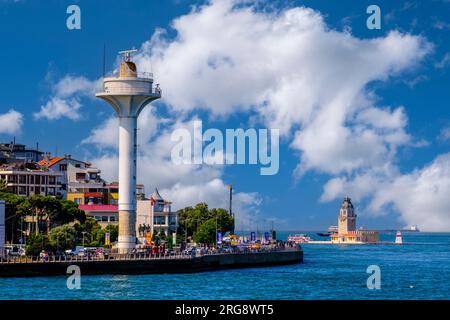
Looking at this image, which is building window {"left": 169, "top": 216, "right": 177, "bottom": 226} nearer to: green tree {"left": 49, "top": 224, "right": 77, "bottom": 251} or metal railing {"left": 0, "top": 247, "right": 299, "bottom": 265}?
metal railing {"left": 0, "top": 247, "right": 299, "bottom": 265}

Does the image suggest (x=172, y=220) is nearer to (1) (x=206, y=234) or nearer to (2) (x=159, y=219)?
(2) (x=159, y=219)

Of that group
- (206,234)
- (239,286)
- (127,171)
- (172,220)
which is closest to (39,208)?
(127,171)

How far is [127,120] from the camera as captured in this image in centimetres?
11669

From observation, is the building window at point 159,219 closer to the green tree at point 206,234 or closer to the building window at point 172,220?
the building window at point 172,220

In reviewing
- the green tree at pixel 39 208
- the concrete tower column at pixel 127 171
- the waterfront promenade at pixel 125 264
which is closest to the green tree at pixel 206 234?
the waterfront promenade at pixel 125 264

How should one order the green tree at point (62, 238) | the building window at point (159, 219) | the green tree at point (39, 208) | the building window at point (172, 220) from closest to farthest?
the green tree at point (62, 238) < the green tree at point (39, 208) < the building window at point (159, 219) < the building window at point (172, 220)

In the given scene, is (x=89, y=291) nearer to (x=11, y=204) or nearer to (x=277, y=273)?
(x=277, y=273)

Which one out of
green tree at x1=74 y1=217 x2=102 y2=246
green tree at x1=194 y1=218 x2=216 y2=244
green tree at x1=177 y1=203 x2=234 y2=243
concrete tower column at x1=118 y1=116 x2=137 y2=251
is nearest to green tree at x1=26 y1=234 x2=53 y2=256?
concrete tower column at x1=118 y1=116 x2=137 y2=251

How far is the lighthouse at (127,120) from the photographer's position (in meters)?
116

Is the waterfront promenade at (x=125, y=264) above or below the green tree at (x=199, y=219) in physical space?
below

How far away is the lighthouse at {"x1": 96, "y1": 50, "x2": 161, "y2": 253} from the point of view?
116125 mm

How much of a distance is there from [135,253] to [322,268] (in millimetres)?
34294
